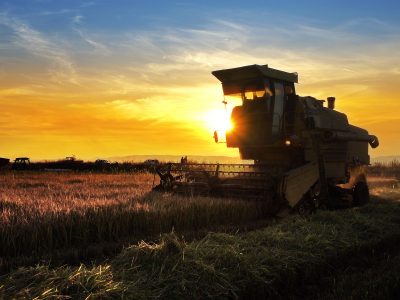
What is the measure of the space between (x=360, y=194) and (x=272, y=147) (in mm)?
3698

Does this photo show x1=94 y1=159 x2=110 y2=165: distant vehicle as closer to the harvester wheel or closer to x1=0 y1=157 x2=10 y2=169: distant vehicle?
x1=0 y1=157 x2=10 y2=169: distant vehicle

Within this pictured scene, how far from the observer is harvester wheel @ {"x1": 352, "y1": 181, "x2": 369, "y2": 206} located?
14.2 metres

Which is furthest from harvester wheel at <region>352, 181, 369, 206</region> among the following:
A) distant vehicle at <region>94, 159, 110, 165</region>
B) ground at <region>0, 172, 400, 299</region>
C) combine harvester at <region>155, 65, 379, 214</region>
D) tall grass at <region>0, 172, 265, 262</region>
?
distant vehicle at <region>94, 159, 110, 165</region>

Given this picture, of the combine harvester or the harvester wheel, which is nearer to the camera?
the combine harvester

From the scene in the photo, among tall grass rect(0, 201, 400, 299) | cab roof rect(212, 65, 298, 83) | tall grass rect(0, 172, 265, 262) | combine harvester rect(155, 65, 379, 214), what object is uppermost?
cab roof rect(212, 65, 298, 83)

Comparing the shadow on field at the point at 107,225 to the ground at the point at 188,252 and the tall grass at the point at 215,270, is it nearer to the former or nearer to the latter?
the ground at the point at 188,252

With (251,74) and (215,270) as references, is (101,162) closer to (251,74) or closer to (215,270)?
(251,74)

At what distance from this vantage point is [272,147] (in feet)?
41.4

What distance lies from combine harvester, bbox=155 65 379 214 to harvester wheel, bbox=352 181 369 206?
0.57 metres

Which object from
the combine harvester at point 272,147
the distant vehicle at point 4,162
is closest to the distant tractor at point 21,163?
the distant vehicle at point 4,162

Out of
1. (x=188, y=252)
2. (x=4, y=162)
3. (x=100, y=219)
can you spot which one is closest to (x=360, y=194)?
(x=100, y=219)

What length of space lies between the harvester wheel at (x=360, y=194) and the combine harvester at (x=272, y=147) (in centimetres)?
57

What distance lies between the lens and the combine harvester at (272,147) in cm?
1189

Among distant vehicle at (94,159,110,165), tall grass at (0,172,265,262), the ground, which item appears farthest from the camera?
distant vehicle at (94,159,110,165)
